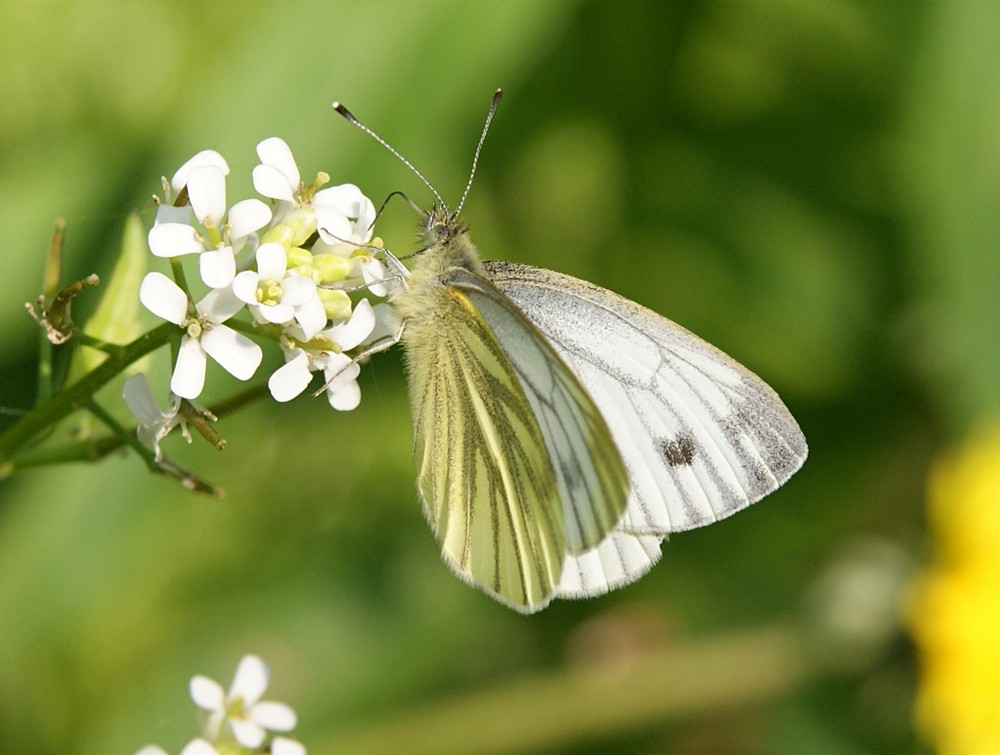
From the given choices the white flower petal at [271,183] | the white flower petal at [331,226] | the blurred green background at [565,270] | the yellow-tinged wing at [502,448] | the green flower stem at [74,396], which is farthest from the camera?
the blurred green background at [565,270]

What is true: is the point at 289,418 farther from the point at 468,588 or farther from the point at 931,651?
the point at 931,651

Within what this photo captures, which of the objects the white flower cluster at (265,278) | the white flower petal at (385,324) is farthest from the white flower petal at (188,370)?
the white flower petal at (385,324)

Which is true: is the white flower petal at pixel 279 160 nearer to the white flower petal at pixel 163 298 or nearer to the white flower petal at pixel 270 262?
the white flower petal at pixel 270 262

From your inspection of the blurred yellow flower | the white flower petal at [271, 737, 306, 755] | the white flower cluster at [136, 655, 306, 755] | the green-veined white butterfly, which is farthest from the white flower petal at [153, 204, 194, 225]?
the blurred yellow flower

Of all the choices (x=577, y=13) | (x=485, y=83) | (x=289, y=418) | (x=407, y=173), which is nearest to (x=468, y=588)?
(x=289, y=418)

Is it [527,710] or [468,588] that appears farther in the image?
[468,588]

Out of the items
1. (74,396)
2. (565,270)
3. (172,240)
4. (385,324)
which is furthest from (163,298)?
(565,270)
